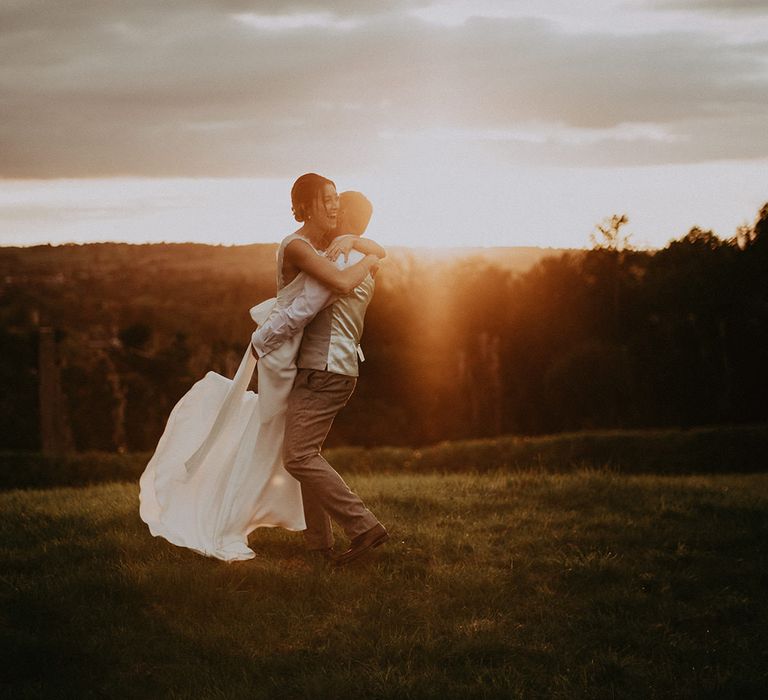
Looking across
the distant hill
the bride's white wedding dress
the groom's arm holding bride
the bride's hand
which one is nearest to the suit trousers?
the bride's white wedding dress

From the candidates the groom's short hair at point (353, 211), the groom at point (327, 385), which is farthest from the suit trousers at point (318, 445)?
the groom's short hair at point (353, 211)

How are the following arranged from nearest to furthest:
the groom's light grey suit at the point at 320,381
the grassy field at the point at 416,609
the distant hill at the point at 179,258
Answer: the grassy field at the point at 416,609, the groom's light grey suit at the point at 320,381, the distant hill at the point at 179,258

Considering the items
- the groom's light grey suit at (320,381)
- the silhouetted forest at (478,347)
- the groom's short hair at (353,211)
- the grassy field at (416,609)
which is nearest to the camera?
the grassy field at (416,609)

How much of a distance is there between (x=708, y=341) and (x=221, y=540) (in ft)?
57.5

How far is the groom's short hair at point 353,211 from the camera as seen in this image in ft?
17.1

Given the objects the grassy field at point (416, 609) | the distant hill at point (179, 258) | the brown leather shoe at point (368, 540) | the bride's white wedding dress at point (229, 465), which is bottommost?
the grassy field at point (416, 609)

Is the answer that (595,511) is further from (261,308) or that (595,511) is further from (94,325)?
(94,325)

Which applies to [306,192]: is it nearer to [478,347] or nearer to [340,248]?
[340,248]

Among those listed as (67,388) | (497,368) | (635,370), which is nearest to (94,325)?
(67,388)

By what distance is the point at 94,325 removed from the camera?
67.9ft

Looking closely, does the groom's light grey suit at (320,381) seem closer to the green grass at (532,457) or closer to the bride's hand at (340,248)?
the bride's hand at (340,248)

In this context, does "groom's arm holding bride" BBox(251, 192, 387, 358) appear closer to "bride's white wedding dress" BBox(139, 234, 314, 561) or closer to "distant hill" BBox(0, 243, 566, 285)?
"bride's white wedding dress" BBox(139, 234, 314, 561)

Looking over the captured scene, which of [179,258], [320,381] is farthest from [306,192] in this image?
[179,258]

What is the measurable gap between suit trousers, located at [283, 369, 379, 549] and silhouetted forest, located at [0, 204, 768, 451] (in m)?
13.8
